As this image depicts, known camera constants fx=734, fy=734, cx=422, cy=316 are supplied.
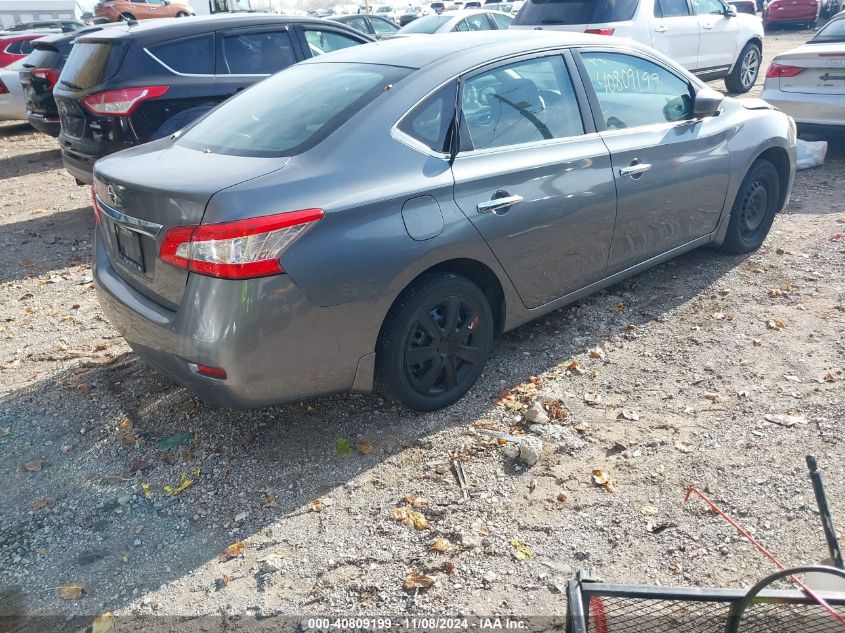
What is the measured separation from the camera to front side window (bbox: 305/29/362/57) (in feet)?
24.4

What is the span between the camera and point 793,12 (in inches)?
1014

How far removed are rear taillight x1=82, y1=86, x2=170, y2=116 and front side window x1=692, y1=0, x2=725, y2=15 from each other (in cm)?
845

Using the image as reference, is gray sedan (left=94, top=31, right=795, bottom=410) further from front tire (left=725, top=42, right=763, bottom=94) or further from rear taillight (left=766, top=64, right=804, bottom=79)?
front tire (left=725, top=42, right=763, bottom=94)

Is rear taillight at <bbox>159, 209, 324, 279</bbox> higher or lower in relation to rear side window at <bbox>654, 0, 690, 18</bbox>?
lower

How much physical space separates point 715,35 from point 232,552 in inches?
443

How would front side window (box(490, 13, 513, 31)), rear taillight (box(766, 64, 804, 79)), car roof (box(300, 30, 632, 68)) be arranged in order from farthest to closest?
front side window (box(490, 13, 513, 31)), rear taillight (box(766, 64, 804, 79)), car roof (box(300, 30, 632, 68))

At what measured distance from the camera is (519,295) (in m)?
3.89

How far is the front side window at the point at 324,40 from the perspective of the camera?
7424 mm

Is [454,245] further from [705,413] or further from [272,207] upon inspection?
[705,413]

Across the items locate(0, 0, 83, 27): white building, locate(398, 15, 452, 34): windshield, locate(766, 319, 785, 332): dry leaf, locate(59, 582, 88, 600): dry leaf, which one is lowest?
locate(59, 582, 88, 600): dry leaf

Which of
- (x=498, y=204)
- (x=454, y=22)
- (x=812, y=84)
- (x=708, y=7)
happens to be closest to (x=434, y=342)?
(x=498, y=204)

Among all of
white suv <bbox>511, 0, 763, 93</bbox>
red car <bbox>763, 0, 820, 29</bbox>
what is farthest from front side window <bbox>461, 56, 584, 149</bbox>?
red car <bbox>763, 0, 820, 29</bbox>

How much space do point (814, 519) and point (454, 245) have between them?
187 cm

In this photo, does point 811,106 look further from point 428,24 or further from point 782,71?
point 428,24
